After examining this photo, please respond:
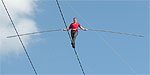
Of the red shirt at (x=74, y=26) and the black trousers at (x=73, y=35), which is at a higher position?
the red shirt at (x=74, y=26)

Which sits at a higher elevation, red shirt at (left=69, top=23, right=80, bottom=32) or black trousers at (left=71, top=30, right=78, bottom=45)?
red shirt at (left=69, top=23, right=80, bottom=32)

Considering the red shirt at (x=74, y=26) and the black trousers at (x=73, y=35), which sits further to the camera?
the red shirt at (x=74, y=26)

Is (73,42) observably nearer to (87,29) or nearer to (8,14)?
(87,29)

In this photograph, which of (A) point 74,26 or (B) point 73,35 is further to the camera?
(A) point 74,26

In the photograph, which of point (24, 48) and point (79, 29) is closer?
point (24, 48)

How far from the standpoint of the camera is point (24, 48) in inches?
938

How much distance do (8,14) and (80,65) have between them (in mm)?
4122

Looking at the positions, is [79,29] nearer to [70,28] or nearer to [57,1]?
[70,28]

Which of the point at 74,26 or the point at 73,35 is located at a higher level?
the point at 74,26

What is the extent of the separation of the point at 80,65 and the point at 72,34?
1.35 metres

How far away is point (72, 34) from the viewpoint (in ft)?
82.4

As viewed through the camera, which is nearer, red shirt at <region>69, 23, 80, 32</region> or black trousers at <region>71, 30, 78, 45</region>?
black trousers at <region>71, 30, 78, 45</region>

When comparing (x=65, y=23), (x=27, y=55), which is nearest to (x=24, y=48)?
(x=27, y=55)

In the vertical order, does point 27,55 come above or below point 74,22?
below
